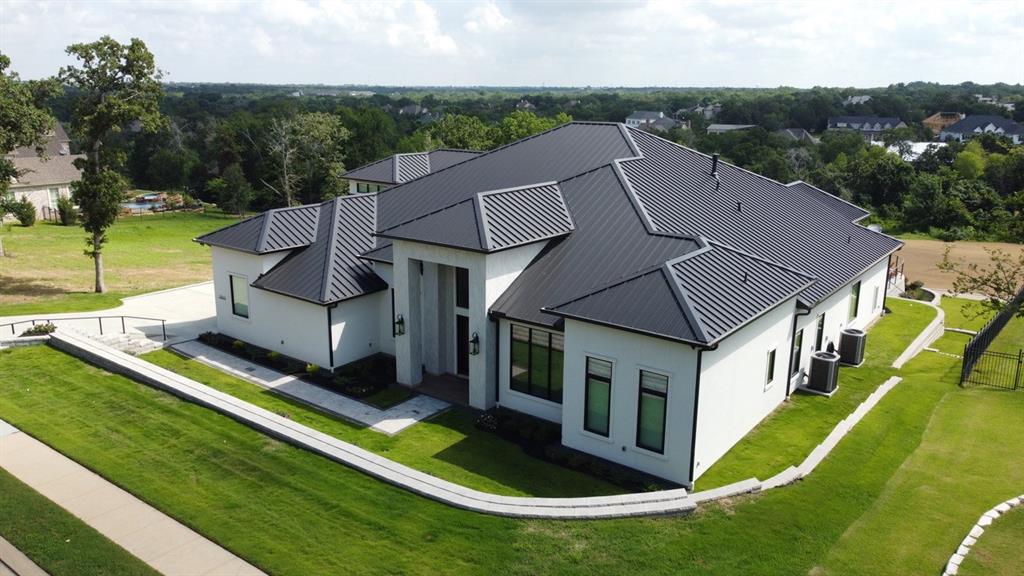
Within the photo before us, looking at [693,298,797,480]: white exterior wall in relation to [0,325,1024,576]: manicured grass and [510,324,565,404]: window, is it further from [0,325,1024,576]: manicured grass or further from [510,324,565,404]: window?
[510,324,565,404]: window

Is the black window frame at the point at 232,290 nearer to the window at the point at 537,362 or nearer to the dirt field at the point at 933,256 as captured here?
the window at the point at 537,362

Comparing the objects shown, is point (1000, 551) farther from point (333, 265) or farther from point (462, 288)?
point (333, 265)

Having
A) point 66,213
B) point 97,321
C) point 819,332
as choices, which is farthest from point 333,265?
point 66,213

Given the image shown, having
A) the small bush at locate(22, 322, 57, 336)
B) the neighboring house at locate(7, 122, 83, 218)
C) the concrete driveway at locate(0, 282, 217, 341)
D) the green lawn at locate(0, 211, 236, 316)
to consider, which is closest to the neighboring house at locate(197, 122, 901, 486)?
the concrete driveway at locate(0, 282, 217, 341)

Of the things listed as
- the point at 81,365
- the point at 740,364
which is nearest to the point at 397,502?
the point at 740,364

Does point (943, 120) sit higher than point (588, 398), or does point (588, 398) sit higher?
point (943, 120)

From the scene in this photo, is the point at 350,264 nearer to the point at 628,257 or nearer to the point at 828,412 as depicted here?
the point at 628,257
